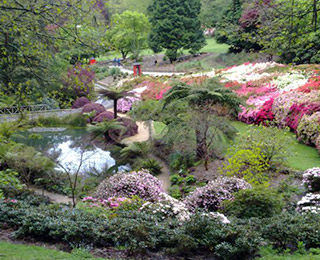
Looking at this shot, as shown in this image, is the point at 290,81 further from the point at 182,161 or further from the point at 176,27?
the point at 176,27

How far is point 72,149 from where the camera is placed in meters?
16.7

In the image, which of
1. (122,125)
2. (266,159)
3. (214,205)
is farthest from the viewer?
(122,125)

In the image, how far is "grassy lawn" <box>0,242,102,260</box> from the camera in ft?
16.2

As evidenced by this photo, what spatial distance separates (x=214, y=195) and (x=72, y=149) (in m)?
9.53

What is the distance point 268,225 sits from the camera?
571 centimetres

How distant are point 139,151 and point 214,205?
6.40 metres

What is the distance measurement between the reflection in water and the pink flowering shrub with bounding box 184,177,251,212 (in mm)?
4771

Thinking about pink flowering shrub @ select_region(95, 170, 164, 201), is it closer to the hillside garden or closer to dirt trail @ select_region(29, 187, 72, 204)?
the hillside garden

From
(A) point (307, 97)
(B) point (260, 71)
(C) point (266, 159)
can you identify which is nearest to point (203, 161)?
(C) point (266, 159)

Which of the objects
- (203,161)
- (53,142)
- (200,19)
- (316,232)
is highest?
(200,19)

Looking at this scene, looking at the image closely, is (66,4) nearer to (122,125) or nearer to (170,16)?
(122,125)

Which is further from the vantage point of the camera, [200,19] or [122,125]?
[200,19]

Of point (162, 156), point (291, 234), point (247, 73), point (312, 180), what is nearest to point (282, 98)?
point (162, 156)

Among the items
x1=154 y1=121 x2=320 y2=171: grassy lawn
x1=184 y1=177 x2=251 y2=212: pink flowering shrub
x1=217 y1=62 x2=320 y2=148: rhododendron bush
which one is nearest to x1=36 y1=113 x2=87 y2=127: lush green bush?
x1=217 y1=62 x2=320 y2=148: rhododendron bush
